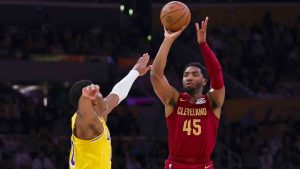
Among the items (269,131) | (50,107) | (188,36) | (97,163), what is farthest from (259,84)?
(97,163)

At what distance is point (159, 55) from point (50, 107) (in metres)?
9.29

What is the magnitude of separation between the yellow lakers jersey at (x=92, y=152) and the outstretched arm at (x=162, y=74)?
145 cm

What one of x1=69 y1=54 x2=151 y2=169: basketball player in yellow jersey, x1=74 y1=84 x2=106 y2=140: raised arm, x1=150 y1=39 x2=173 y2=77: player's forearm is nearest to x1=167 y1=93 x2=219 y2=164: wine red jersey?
x1=150 y1=39 x2=173 y2=77: player's forearm

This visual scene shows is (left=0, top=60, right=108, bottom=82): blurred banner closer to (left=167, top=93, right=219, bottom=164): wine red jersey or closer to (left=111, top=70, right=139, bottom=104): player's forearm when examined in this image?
(left=111, top=70, right=139, bottom=104): player's forearm

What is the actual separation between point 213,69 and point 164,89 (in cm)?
56

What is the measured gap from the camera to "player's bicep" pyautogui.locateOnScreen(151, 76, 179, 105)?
671cm

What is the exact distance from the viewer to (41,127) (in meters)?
14.5

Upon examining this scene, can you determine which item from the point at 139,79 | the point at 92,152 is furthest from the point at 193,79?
the point at 139,79

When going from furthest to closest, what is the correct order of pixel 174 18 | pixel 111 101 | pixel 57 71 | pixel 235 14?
pixel 235 14, pixel 57 71, pixel 174 18, pixel 111 101

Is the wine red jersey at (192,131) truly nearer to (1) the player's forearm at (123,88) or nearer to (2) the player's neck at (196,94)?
(2) the player's neck at (196,94)

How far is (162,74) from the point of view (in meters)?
6.73

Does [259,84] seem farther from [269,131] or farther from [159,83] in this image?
[159,83]

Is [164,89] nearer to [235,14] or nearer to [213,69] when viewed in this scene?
[213,69]

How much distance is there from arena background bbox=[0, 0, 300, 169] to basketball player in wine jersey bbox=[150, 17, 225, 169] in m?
7.14
